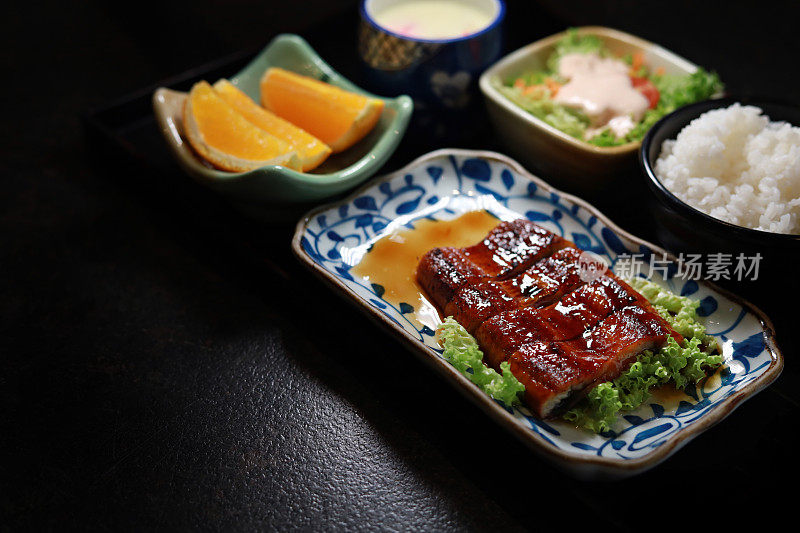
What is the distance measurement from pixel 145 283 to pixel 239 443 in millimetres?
710

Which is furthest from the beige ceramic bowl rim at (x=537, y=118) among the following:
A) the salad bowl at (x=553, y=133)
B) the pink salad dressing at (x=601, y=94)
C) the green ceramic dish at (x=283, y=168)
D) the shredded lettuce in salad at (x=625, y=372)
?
the shredded lettuce in salad at (x=625, y=372)

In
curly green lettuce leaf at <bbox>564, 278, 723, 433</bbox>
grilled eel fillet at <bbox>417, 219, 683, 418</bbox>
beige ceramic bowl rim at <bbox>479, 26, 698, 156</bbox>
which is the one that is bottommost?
curly green lettuce leaf at <bbox>564, 278, 723, 433</bbox>

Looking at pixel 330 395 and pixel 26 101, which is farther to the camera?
pixel 26 101

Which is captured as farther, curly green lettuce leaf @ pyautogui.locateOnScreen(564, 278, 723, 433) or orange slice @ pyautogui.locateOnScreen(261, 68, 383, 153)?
orange slice @ pyautogui.locateOnScreen(261, 68, 383, 153)

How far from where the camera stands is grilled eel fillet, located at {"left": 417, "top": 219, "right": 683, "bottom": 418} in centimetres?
175

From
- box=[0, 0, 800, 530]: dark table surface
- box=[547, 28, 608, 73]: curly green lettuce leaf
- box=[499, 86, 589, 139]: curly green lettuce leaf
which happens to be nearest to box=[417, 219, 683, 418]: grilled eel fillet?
box=[0, 0, 800, 530]: dark table surface

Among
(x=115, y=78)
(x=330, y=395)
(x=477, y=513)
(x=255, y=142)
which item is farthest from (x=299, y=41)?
(x=477, y=513)

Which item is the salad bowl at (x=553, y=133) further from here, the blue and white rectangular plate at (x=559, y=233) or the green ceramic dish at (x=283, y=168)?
the green ceramic dish at (x=283, y=168)

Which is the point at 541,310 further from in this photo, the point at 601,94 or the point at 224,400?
the point at 601,94

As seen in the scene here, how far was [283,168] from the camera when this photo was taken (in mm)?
2080

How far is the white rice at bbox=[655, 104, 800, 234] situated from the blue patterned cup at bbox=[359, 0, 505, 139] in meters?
0.72

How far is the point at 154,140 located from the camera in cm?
272

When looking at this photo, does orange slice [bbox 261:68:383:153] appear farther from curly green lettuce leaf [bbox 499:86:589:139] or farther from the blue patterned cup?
curly green lettuce leaf [bbox 499:86:589:139]

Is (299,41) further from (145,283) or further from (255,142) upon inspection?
(145,283)
